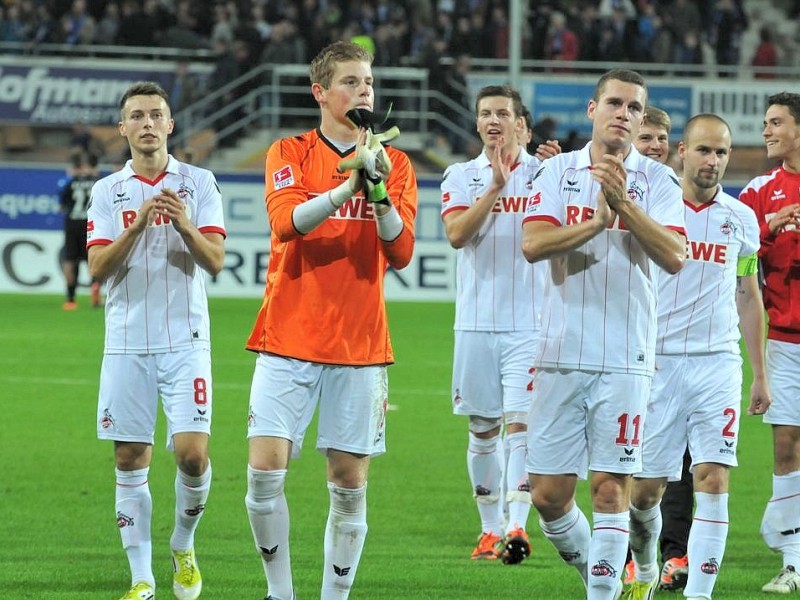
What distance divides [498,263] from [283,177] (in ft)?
7.94

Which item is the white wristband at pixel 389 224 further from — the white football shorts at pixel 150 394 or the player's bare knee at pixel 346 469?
the white football shorts at pixel 150 394

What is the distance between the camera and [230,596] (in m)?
6.95

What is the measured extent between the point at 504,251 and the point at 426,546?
5.65 ft

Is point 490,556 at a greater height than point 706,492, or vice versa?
point 706,492

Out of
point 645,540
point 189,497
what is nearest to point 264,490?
point 189,497

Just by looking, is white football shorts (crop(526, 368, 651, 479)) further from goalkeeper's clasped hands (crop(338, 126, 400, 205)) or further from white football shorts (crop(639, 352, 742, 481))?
goalkeeper's clasped hands (crop(338, 126, 400, 205))

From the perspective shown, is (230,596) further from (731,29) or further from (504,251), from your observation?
(731,29)

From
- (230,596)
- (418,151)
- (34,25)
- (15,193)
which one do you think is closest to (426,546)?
(230,596)

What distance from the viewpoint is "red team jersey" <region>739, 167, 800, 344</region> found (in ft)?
24.8

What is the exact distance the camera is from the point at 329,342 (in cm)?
616

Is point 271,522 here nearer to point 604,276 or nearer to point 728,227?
point 604,276

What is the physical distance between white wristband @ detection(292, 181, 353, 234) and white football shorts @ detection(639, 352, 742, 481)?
1.95 meters

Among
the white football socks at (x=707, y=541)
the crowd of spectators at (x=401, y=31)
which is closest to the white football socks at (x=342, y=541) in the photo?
the white football socks at (x=707, y=541)

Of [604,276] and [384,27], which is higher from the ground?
[384,27]
